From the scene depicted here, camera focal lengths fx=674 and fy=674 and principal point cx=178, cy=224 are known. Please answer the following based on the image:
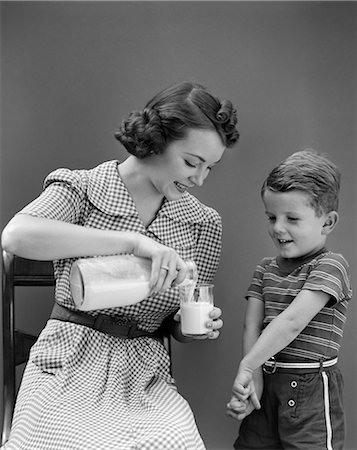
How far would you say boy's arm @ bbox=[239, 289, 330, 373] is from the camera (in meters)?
1.55

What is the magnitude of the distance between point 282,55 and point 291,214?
2.04 feet

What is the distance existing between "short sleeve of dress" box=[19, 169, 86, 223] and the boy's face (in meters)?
0.46

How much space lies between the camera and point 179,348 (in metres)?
2.06

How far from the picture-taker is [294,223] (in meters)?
1.60

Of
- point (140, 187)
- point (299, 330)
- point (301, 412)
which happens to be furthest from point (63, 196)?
point (301, 412)

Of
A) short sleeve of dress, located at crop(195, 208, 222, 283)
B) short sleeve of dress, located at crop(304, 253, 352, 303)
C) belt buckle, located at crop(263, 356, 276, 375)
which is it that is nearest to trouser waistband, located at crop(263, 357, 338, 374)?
belt buckle, located at crop(263, 356, 276, 375)

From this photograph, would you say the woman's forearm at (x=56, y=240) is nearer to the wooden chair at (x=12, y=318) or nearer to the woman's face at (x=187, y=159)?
the woman's face at (x=187, y=159)

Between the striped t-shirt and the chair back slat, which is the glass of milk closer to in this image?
the striped t-shirt

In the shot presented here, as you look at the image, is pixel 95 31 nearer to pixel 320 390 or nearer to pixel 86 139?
pixel 86 139

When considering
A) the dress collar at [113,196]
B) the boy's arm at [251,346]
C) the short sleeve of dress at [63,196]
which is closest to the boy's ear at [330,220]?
the boy's arm at [251,346]

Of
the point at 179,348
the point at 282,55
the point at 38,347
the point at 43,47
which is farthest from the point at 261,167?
the point at 38,347

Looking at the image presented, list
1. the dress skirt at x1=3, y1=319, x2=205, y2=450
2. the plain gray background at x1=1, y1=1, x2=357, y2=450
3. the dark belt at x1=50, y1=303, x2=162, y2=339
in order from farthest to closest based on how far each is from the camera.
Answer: the plain gray background at x1=1, y1=1, x2=357, y2=450 < the dark belt at x1=50, y1=303, x2=162, y2=339 < the dress skirt at x1=3, y1=319, x2=205, y2=450

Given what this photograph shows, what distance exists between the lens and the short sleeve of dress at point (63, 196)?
142 centimetres

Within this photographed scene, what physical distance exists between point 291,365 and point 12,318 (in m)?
0.70
